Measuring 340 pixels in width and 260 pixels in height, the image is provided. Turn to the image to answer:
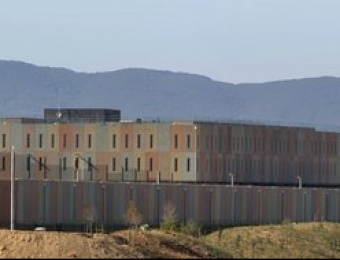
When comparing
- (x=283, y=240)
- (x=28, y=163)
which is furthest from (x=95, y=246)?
(x=28, y=163)

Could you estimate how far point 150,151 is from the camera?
5310 inches

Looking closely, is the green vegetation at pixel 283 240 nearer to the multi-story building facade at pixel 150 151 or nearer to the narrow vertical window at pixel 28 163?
the multi-story building facade at pixel 150 151

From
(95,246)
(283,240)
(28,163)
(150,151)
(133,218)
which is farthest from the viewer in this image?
(150,151)

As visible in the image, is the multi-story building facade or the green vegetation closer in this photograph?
the green vegetation

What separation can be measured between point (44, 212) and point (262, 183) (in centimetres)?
5821

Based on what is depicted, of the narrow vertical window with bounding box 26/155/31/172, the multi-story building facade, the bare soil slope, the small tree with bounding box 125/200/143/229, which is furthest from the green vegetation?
the narrow vertical window with bounding box 26/155/31/172

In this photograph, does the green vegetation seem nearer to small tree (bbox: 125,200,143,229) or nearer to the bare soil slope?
the bare soil slope

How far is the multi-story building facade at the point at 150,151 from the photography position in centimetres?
13350

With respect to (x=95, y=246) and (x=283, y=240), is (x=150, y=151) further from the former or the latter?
(x=95, y=246)

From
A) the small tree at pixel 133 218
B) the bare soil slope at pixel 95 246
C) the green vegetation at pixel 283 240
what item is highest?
the bare soil slope at pixel 95 246

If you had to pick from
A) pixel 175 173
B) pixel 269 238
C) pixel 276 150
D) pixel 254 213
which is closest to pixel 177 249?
pixel 269 238

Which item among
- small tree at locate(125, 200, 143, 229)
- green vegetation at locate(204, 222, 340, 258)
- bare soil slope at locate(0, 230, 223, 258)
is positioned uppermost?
bare soil slope at locate(0, 230, 223, 258)

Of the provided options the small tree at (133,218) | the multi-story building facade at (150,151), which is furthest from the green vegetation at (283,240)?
the multi-story building facade at (150,151)

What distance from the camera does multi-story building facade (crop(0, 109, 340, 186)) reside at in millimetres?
133500
